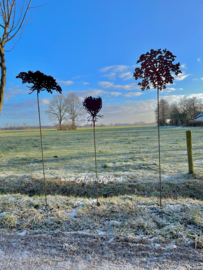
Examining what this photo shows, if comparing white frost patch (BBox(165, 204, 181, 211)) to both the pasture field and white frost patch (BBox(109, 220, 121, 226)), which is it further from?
white frost patch (BBox(109, 220, 121, 226))

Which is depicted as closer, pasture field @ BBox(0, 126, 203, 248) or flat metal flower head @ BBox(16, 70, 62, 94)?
pasture field @ BBox(0, 126, 203, 248)

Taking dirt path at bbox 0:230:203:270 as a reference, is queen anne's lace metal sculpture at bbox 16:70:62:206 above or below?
above

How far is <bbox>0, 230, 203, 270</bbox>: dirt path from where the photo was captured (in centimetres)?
194

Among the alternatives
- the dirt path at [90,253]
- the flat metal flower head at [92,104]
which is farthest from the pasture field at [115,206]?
the flat metal flower head at [92,104]

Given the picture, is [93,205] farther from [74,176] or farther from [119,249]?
[74,176]

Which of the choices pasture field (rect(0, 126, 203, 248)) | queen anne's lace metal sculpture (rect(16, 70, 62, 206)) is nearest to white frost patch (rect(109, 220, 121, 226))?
pasture field (rect(0, 126, 203, 248))

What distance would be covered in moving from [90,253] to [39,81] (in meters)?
3.52

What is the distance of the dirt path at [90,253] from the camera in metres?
1.94

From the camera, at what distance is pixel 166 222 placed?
274cm

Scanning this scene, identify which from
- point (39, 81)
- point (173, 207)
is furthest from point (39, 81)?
point (173, 207)

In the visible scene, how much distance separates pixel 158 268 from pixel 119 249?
55 cm

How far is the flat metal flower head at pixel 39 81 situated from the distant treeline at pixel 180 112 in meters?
38.2

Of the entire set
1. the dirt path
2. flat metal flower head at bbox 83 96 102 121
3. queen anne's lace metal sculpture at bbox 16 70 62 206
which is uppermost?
queen anne's lace metal sculpture at bbox 16 70 62 206

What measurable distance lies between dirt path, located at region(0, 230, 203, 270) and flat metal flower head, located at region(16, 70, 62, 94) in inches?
122
